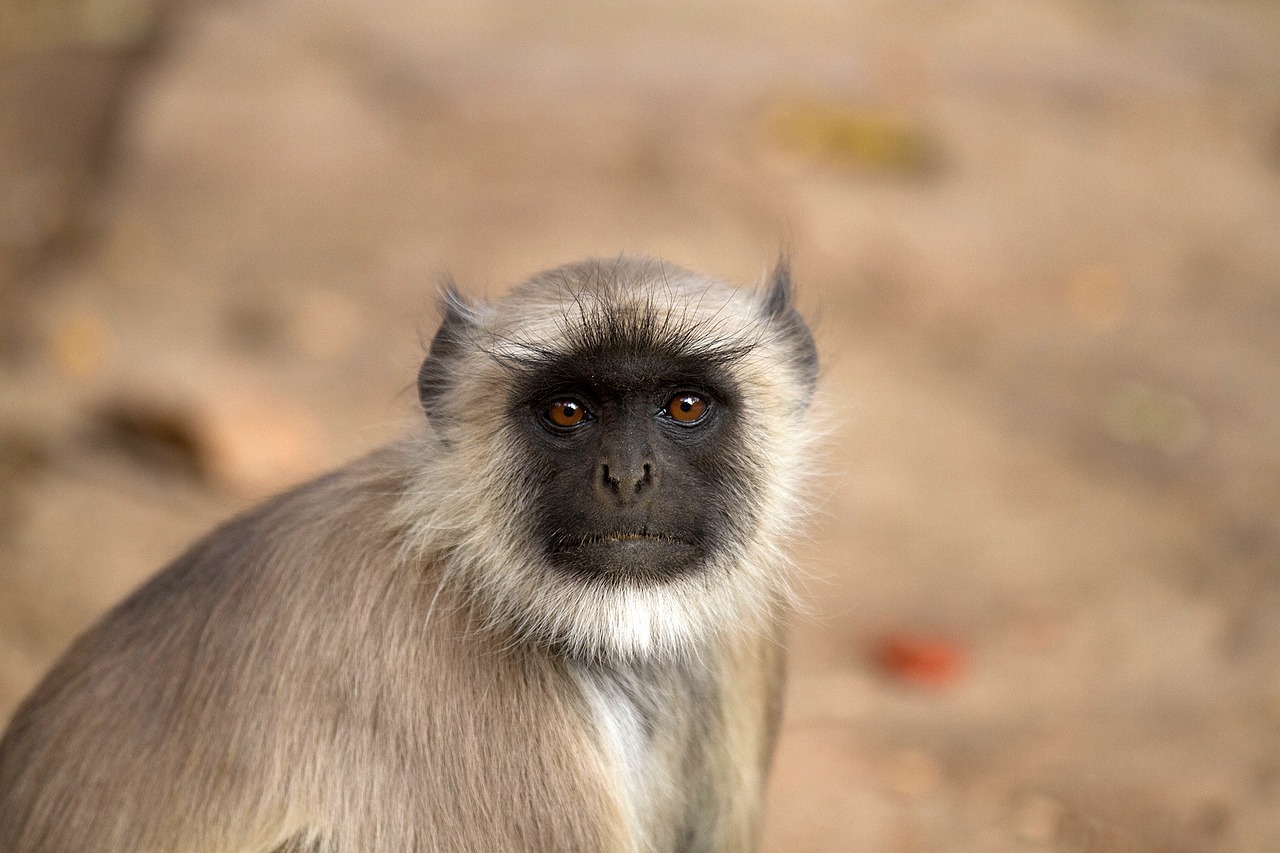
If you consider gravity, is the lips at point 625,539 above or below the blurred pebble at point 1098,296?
below

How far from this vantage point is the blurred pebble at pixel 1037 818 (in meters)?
4.98

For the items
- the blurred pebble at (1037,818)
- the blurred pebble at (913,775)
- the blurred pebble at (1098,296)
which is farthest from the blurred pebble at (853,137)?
the blurred pebble at (1037,818)

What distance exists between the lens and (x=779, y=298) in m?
3.41

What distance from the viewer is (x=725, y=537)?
312cm

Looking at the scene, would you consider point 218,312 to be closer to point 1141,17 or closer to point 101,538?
point 101,538

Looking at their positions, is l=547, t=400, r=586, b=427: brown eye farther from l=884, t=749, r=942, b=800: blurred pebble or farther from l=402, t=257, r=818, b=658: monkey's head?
l=884, t=749, r=942, b=800: blurred pebble

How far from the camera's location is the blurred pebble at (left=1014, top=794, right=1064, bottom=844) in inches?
196

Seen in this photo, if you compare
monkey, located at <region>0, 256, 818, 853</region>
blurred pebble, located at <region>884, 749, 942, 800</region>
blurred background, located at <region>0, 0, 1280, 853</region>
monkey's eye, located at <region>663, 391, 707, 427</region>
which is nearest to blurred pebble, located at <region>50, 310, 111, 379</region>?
blurred background, located at <region>0, 0, 1280, 853</region>

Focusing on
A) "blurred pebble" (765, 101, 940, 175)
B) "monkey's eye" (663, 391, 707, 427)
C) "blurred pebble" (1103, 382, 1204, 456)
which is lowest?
"blurred pebble" (1103, 382, 1204, 456)

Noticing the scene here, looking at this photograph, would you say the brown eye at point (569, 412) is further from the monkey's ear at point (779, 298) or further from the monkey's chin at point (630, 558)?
the monkey's ear at point (779, 298)

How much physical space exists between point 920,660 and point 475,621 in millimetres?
3321

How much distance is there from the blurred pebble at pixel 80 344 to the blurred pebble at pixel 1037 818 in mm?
5182

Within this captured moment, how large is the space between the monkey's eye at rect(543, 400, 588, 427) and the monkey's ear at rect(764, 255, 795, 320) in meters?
0.66

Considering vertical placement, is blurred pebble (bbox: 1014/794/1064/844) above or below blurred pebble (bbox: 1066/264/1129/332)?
below
